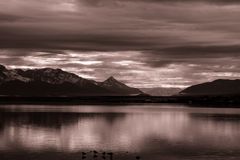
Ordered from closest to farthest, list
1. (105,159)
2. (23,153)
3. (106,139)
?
1. (105,159)
2. (23,153)
3. (106,139)

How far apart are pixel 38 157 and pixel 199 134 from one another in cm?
3539

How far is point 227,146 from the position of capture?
59.6 meters

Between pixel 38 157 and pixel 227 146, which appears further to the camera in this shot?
pixel 227 146

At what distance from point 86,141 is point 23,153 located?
14558mm

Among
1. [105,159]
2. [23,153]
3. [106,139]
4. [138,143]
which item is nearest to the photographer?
[105,159]

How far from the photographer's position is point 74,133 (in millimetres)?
77000

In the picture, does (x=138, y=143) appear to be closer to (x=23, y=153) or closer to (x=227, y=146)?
(x=227, y=146)

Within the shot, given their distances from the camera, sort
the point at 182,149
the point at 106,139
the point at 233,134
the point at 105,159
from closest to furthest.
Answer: the point at 105,159
the point at 182,149
the point at 106,139
the point at 233,134

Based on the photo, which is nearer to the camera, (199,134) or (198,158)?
(198,158)

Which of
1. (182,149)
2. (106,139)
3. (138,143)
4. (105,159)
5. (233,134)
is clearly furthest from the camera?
(233,134)

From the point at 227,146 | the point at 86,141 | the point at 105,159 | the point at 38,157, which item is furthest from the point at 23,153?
the point at 227,146

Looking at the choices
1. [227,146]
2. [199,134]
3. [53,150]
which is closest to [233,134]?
[199,134]

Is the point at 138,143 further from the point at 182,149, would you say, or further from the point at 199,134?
the point at 199,134

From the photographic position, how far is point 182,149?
56.6 metres
